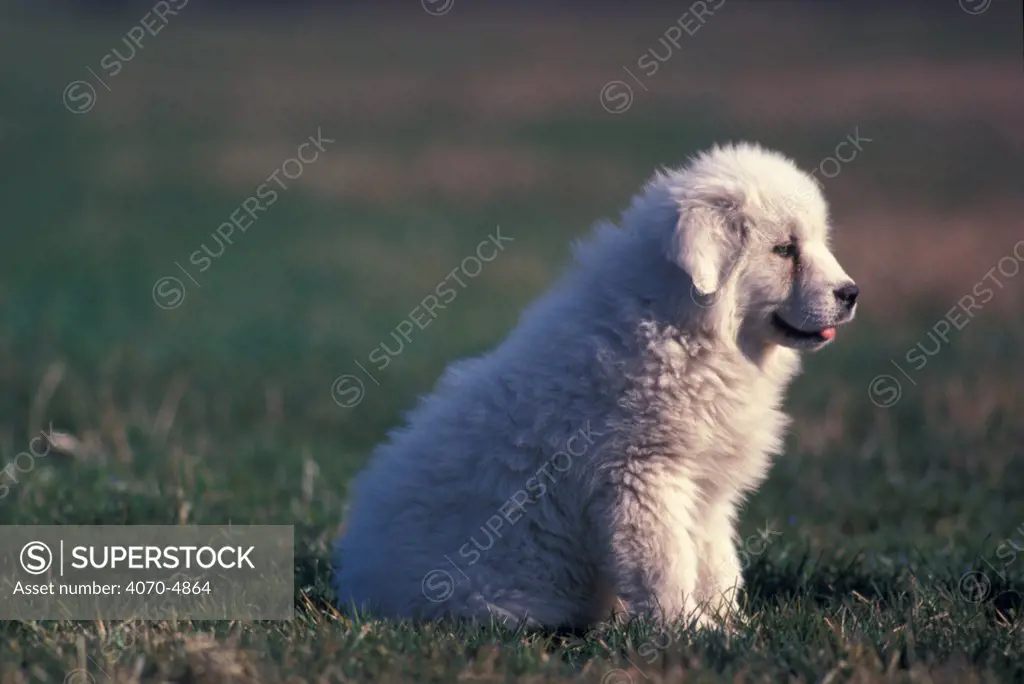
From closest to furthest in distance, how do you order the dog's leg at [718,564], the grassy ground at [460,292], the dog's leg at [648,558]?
the grassy ground at [460,292] → the dog's leg at [648,558] → the dog's leg at [718,564]

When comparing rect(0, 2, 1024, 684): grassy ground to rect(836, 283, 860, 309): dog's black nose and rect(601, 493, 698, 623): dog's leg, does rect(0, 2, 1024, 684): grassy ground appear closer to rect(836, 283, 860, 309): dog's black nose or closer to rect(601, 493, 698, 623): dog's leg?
rect(601, 493, 698, 623): dog's leg

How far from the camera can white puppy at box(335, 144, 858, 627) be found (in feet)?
13.7

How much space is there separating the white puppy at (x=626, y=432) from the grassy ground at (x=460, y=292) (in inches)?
9.6

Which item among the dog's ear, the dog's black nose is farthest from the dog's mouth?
the dog's ear

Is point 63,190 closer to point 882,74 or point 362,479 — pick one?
point 882,74

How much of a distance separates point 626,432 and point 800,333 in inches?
28.2

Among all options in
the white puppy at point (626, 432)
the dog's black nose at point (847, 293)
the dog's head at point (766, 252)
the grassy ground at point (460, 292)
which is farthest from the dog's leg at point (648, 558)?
the dog's black nose at point (847, 293)

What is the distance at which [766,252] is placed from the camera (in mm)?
4387

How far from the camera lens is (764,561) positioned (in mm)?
5062

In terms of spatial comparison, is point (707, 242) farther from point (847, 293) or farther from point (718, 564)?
point (718, 564)

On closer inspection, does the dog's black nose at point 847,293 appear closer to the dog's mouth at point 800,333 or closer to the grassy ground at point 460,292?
the dog's mouth at point 800,333

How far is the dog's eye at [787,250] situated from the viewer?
4418 millimetres

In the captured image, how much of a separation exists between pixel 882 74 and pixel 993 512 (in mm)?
10381

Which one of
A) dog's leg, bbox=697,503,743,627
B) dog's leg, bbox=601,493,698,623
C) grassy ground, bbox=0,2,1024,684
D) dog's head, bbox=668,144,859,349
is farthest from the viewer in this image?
dog's leg, bbox=697,503,743,627
